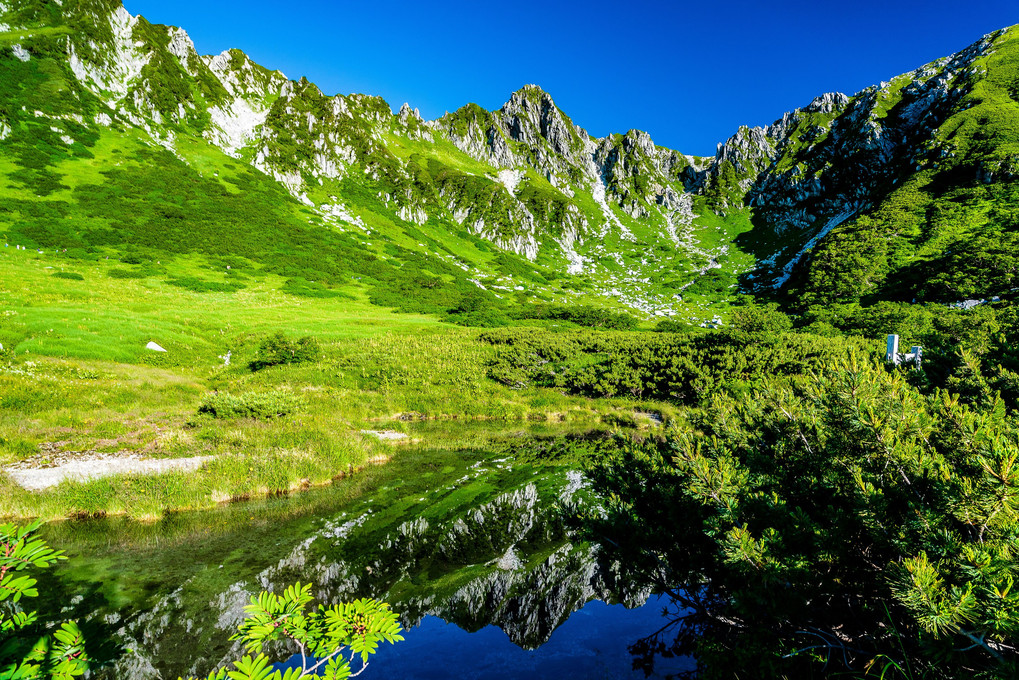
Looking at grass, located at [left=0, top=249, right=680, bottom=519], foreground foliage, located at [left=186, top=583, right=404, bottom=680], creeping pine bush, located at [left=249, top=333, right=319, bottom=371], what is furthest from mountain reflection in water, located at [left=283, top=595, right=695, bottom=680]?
creeping pine bush, located at [left=249, top=333, right=319, bottom=371]

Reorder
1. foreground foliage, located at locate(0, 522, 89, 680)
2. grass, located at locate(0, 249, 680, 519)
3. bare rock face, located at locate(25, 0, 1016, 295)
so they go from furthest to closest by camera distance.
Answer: bare rock face, located at locate(25, 0, 1016, 295)
grass, located at locate(0, 249, 680, 519)
foreground foliage, located at locate(0, 522, 89, 680)

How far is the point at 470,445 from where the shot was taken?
19.7 m

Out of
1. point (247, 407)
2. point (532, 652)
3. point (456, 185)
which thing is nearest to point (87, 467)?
point (247, 407)

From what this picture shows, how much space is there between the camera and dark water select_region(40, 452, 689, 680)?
7.34 metres

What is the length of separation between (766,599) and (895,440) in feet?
7.20

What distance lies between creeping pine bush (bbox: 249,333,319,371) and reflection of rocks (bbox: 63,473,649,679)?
79.8ft

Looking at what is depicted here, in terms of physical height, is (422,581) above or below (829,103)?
below

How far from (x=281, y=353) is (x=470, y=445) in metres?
21.5

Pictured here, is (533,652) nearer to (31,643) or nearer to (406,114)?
(31,643)

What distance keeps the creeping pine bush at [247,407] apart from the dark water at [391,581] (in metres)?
8.06

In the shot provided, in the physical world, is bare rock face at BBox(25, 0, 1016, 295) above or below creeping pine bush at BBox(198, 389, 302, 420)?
above

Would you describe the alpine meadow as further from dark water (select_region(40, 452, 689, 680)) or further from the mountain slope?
the mountain slope

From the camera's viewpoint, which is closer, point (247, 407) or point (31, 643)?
point (31, 643)

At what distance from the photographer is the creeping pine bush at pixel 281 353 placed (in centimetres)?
3238
